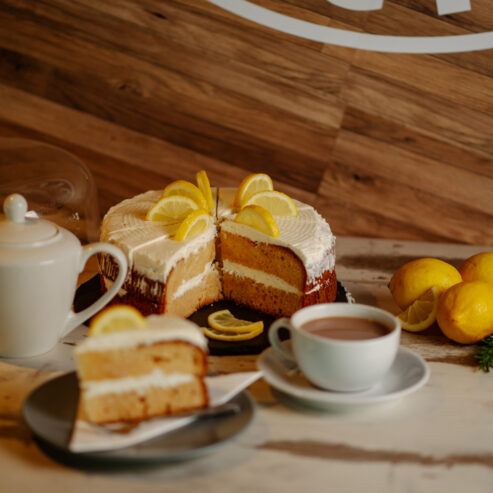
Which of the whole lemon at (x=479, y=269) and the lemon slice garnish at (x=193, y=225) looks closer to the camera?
the lemon slice garnish at (x=193, y=225)

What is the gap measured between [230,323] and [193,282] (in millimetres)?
203

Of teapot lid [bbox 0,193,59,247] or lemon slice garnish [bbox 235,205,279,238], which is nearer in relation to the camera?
teapot lid [bbox 0,193,59,247]

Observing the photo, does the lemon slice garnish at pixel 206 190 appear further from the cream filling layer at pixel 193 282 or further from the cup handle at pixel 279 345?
the cup handle at pixel 279 345

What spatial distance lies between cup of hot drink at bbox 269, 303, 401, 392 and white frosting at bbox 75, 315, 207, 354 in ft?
0.75

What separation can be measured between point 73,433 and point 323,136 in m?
1.98

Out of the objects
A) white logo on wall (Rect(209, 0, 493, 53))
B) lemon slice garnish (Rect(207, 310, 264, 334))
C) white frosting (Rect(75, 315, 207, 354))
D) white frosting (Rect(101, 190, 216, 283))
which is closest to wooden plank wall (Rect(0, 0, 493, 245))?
white logo on wall (Rect(209, 0, 493, 53))

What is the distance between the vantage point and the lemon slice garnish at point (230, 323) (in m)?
1.81

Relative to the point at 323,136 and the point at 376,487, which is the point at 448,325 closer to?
the point at 376,487

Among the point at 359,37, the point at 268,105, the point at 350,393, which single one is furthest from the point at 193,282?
the point at 359,37

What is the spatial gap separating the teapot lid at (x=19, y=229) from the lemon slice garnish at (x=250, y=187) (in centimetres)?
71

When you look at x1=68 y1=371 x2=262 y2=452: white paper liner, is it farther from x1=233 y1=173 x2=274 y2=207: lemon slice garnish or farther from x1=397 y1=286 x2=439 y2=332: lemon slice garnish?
x1=233 y1=173 x2=274 y2=207: lemon slice garnish

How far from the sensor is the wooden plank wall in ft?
9.18

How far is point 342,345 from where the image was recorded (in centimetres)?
135

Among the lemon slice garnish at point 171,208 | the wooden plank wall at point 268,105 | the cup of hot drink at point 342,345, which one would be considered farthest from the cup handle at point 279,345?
the wooden plank wall at point 268,105
